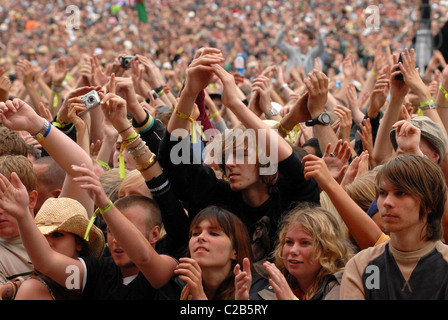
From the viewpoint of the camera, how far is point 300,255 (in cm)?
314

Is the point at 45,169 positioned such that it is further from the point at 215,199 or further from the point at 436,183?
the point at 436,183

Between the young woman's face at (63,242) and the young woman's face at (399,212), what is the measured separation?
5.02 feet

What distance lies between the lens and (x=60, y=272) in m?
3.16

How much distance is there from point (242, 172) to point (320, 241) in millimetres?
614

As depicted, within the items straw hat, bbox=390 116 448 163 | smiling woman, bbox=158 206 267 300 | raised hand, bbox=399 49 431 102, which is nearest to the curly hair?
smiling woman, bbox=158 206 267 300

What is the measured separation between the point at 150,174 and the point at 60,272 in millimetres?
654

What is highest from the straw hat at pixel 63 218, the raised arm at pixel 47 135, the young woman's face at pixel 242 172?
the raised arm at pixel 47 135

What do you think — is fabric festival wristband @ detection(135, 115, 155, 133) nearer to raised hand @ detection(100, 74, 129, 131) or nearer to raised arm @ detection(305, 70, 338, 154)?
raised hand @ detection(100, 74, 129, 131)

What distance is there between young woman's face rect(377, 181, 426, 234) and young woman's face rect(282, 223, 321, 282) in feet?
1.53

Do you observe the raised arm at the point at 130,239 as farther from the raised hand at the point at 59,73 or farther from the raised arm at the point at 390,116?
the raised hand at the point at 59,73

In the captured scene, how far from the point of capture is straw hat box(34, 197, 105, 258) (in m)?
3.42

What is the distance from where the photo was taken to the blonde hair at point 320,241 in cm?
313

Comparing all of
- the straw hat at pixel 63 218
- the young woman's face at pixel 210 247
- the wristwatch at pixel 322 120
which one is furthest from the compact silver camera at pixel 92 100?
the wristwatch at pixel 322 120

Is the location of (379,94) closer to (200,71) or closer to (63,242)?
(200,71)
